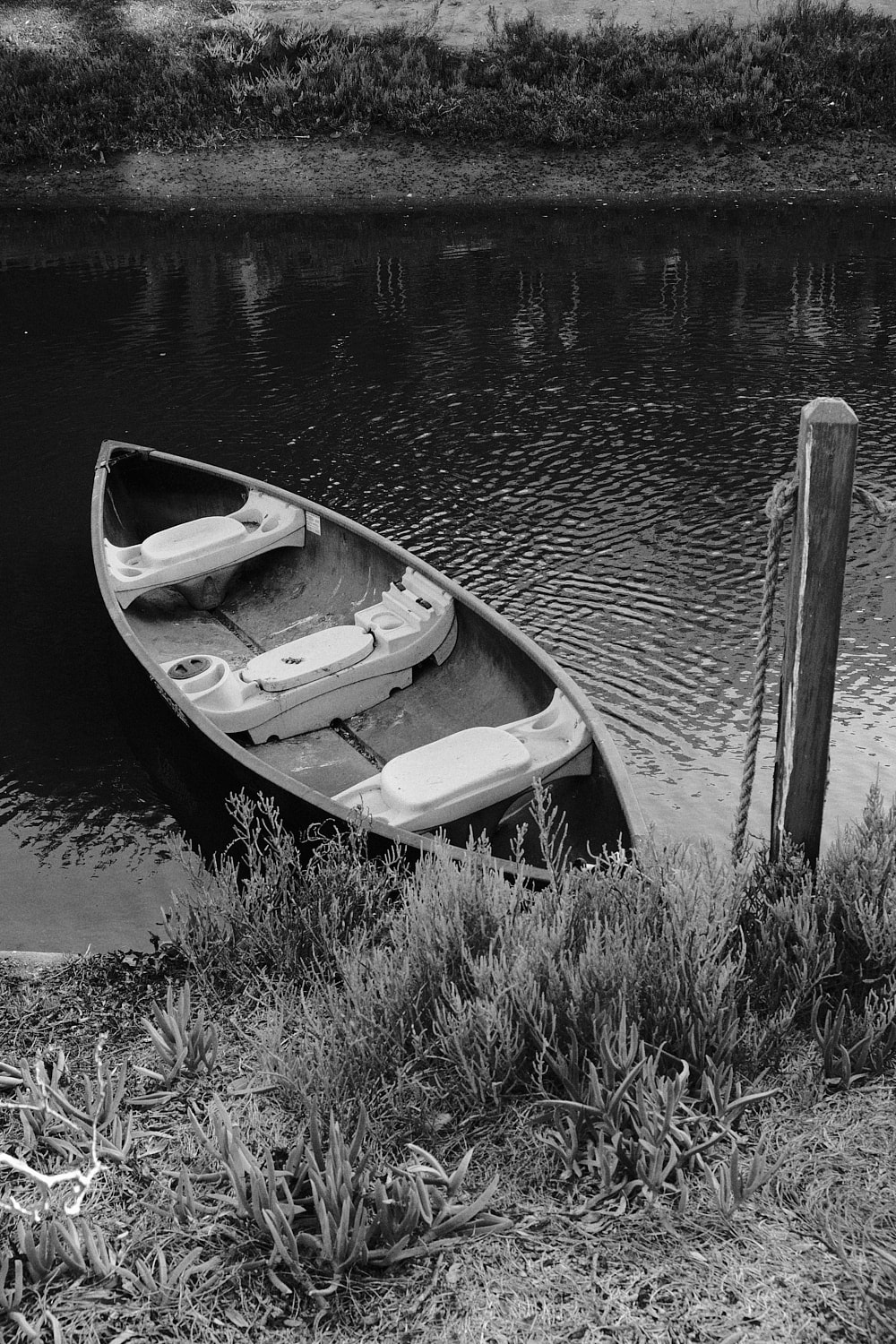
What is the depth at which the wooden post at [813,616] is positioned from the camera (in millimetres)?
4152

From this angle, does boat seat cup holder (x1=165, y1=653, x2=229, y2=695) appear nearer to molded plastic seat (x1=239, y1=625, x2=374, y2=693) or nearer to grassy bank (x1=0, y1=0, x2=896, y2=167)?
molded plastic seat (x1=239, y1=625, x2=374, y2=693)

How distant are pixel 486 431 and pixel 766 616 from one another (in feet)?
30.6

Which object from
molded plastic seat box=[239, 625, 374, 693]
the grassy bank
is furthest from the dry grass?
the grassy bank

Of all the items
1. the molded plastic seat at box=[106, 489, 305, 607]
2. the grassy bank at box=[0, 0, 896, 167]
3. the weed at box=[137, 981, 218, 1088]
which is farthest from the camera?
the grassy bank at box=[0, 0, 896, 167]

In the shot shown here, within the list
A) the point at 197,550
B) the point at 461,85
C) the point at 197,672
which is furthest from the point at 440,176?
the point at 197,672

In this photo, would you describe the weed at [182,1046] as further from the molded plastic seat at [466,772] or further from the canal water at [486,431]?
the canal water at [486,431]

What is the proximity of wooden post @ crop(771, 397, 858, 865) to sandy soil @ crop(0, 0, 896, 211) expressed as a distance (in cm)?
2216

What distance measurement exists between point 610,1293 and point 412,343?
1479cm

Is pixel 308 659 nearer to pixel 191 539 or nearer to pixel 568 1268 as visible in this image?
pixel 191 539

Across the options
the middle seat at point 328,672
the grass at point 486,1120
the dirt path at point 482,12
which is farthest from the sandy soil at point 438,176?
the grass at point 486,1120

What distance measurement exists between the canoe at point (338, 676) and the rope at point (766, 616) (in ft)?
2.18

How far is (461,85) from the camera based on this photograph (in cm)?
2634

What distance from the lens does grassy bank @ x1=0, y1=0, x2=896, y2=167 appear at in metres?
25.3

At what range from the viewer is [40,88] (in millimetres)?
27281
